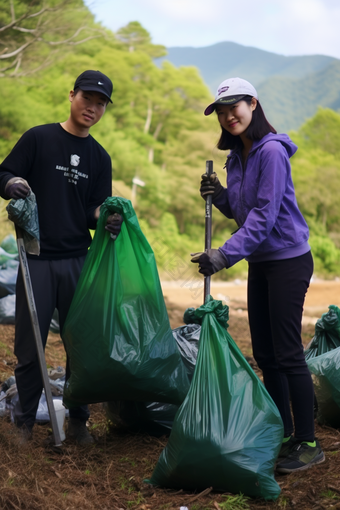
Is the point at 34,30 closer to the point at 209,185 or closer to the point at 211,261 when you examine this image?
the point at 209,185

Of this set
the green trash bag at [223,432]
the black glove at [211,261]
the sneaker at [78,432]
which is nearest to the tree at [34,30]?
the sneaker at [78,432]

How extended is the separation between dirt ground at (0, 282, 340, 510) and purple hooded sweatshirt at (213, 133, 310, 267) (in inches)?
35.3

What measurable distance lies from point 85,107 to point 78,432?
153cm

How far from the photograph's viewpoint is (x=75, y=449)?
251 centimetres

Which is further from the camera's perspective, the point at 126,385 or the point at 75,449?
the point at 75,449

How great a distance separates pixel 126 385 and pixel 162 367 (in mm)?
171

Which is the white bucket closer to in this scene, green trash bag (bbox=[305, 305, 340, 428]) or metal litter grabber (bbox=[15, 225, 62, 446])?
metal litter grabber (bbox=[15, 225, 62, 446])

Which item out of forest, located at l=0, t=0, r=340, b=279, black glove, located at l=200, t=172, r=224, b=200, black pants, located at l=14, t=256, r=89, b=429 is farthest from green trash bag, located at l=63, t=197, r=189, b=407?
forest, located at l=0, t=0, r=340, b=279

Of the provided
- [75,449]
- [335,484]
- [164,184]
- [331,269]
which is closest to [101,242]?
[75,449]

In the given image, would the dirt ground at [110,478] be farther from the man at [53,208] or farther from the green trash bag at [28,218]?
the green trash bag at [28,218]

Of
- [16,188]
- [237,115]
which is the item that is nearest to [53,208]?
[16,188]

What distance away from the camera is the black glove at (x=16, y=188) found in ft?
7.59

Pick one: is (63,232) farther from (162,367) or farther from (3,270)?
(3,270)

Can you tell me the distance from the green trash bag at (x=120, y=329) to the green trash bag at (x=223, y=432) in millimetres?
272
